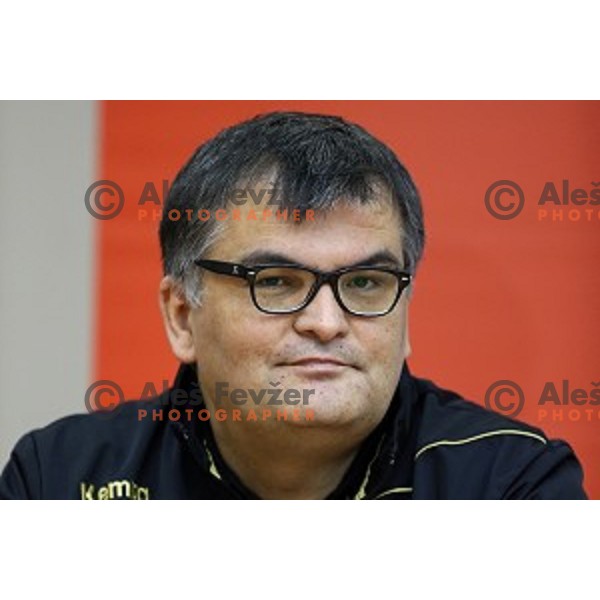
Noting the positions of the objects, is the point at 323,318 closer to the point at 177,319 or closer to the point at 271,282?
the point at 271,282

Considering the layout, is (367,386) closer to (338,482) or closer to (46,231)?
(338,482)

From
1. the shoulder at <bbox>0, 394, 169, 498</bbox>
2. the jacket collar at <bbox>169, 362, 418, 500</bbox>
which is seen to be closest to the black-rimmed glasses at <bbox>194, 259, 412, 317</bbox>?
the jacket collar at <bbox>169, 362, 418, 500</bbox>

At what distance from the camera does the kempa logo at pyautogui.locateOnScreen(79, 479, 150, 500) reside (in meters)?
1.35

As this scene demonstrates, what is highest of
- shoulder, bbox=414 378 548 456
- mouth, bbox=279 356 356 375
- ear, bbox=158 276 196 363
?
ear, bbox=158 276 196 363

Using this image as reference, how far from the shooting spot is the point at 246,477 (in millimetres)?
1376

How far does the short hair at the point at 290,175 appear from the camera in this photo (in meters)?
1.27

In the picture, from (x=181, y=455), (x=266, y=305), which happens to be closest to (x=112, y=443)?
(x=181, y=455)

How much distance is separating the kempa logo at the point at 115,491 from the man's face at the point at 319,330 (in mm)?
194

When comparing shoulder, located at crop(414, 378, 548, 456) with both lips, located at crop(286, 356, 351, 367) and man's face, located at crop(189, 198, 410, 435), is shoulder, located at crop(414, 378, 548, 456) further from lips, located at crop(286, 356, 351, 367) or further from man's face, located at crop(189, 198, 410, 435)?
lips, located at crop(286, 356, 351, 367)

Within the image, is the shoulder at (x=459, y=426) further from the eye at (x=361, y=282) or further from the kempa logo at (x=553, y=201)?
the kempa logo at (x=553, y=201)

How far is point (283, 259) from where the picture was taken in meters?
1.23

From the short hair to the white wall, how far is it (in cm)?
25

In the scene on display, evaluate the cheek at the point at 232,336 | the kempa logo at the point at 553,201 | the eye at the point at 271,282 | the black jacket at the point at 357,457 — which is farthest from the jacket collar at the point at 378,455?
the kempa logo at the point at 553,201

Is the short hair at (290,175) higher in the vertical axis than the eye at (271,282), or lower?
higher
